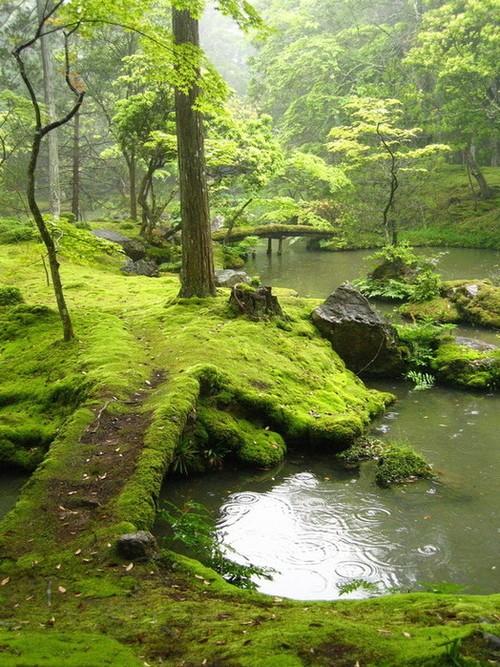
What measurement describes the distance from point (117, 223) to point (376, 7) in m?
27.0

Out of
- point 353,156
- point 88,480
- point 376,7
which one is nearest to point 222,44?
point 376,7

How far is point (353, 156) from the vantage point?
19.3m

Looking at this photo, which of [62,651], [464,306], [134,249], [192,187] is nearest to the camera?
[62,651]

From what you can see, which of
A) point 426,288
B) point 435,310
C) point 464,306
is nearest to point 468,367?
point 464,306

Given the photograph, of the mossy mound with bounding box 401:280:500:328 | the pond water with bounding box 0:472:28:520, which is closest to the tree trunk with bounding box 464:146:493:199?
A: the mossy mound with bounding box 401:280:500:328

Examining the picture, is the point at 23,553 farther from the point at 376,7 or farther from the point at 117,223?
the point at 376,7

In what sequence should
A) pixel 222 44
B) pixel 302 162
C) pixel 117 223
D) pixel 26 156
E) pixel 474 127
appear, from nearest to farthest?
pixel 302 162, pixel 117 223, pixel 474 127, pixel 26 156, pixel 222 44

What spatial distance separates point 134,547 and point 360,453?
3.67 metres

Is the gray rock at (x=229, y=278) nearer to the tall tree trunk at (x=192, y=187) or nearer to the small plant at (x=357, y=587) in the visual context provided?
the tall tree trunk at (x=192, y=187)

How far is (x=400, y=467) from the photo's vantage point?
6406 mm

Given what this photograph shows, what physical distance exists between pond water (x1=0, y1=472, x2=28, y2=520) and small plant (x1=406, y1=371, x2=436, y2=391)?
634 cm

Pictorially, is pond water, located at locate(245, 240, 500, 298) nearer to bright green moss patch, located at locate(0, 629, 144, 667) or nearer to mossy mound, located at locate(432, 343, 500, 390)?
mossy mound, located at locate(432, 343, 500, 390)

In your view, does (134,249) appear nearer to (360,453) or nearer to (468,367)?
(468,367)

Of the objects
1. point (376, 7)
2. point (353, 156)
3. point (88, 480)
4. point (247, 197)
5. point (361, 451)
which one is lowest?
point (361, 451)
